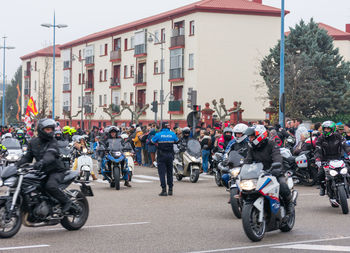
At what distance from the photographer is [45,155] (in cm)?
977

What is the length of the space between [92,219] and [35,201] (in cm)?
222

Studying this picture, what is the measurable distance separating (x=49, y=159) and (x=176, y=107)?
45.6 m

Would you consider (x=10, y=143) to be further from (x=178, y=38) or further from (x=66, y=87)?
(x=66, y=87)

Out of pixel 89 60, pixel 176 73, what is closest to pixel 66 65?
pixel 89 60

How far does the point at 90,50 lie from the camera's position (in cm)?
7569

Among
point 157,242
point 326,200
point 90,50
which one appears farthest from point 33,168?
point 90,50

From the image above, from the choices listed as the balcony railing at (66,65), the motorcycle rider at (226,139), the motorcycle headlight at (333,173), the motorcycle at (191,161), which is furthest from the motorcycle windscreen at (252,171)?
the balcony railing at (66,65)

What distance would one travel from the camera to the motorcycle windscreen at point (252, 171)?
938cm

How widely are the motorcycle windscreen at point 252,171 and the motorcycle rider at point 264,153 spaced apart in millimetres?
344

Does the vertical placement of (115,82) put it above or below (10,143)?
above

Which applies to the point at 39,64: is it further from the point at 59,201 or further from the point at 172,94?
the point at 59,201

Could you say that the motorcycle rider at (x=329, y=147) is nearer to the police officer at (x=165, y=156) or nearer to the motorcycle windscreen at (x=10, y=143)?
the police officer at (x=165, y=156)

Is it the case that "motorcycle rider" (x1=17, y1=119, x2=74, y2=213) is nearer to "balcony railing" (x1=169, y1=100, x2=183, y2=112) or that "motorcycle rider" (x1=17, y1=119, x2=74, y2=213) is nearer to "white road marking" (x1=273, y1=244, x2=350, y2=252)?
"white road marking" (x1=273, y1=244, x2=350, y2=252)

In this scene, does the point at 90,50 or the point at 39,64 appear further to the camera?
the point at 39,64
